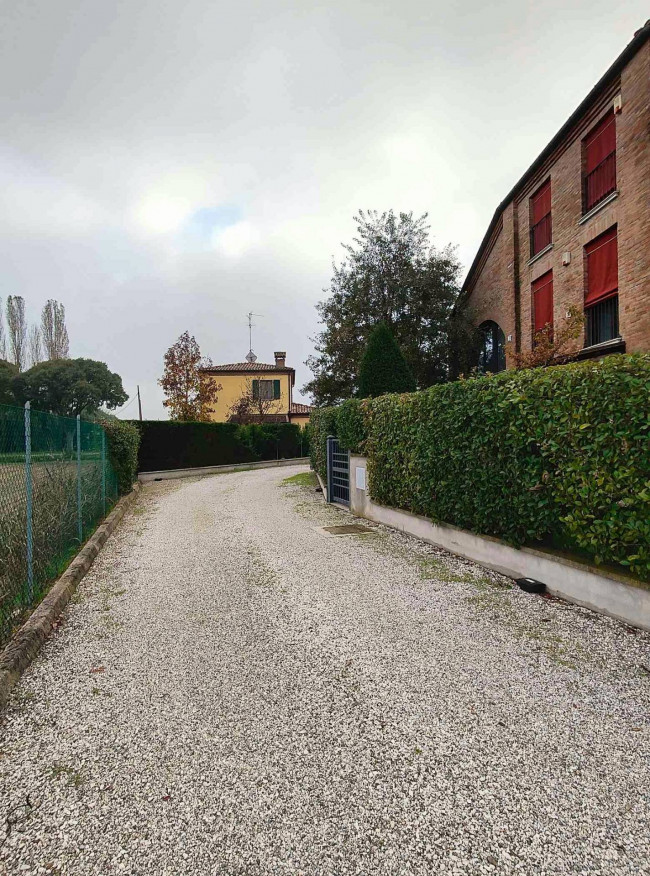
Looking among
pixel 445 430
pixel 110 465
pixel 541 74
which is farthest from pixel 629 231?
pixel 110 465

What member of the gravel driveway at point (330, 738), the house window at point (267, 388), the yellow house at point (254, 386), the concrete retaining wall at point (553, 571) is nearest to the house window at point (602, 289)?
the concrete retaining wall at point (553, 571)

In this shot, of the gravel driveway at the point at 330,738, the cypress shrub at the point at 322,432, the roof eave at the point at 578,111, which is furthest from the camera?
the cypress shrub at the point at 322,432

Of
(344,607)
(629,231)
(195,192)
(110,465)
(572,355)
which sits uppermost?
(195,192)

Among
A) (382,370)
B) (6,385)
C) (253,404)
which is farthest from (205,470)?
(6,385)

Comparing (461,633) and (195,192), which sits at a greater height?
(195,192)

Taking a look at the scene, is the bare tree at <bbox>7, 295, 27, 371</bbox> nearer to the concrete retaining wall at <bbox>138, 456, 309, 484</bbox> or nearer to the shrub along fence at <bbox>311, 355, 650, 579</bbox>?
the concrete retaining wall at <bbox>138, 456, 309, 484</bbox>

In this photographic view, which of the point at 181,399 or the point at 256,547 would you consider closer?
the point at 256,547

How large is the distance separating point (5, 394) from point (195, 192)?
1138 inches

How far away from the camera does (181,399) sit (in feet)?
91.4

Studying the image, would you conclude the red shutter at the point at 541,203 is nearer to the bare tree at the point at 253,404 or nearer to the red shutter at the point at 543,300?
the red shutter at the point at 543,300

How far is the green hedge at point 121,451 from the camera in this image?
11.2 metres

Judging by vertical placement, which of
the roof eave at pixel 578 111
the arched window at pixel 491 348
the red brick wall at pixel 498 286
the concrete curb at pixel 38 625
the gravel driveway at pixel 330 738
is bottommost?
the gravel driveway at pixel 330 738

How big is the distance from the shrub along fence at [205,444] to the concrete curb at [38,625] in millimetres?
11719

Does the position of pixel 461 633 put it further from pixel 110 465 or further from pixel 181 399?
pixel 181 399
